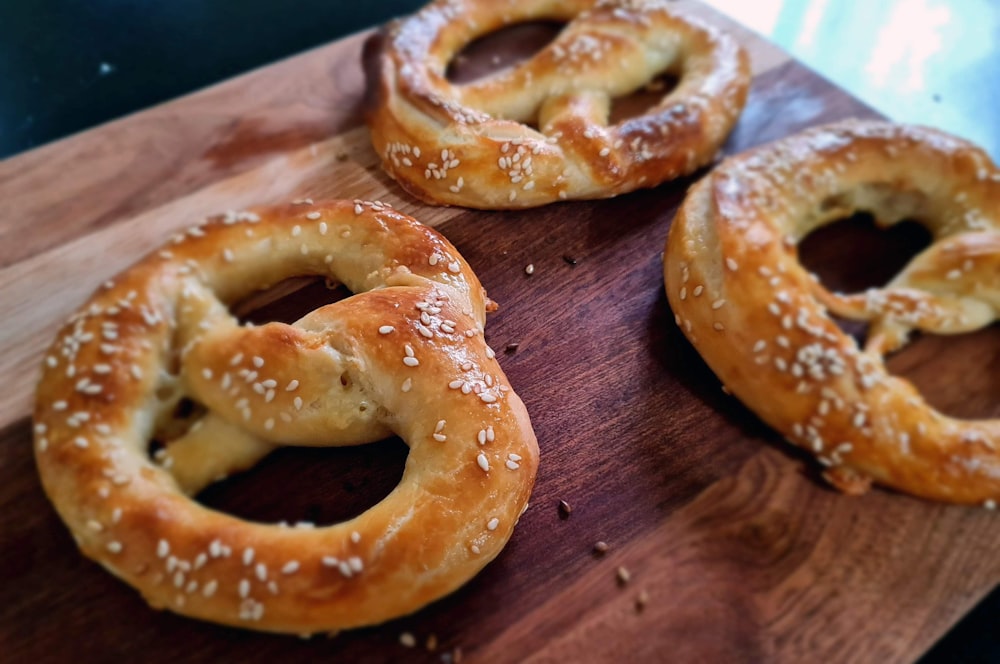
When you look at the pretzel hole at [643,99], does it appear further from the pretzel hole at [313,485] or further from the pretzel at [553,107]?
the pretzel hole at [313,485]

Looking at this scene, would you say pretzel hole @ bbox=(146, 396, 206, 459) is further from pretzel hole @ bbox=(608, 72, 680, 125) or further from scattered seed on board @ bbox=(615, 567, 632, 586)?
pretzel hole @ bbox=(608, 72, 680, 125)

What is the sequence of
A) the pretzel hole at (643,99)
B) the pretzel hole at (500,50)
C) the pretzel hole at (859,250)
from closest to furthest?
the pretzel hole at (859,250), the pretzel hole at (643,99), the pretzel hole at (500,50)

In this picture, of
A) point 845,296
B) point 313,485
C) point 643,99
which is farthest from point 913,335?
point 313,485

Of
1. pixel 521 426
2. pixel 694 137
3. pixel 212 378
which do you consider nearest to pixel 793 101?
pixel 694 137

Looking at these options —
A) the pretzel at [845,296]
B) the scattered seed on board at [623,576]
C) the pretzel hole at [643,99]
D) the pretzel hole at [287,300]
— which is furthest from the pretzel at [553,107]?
the scattered seed on board at [623,576]

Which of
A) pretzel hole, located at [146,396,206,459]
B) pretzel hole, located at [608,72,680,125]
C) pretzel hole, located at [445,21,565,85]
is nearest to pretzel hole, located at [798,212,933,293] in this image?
pretzel hole, located at [608,72,680,125]

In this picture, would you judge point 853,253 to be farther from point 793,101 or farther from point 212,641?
point 212,641
